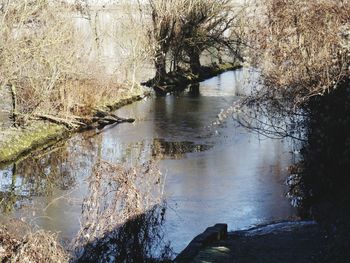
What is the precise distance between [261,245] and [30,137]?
13192 mm

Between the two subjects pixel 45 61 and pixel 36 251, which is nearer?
pixel 36 251

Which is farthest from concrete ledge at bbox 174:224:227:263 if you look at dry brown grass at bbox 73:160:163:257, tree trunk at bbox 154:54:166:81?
tree trunk at bbox 154:54:166:81

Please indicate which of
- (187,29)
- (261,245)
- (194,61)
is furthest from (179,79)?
(261,245)

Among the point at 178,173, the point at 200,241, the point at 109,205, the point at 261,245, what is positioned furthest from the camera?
the point at 178,173

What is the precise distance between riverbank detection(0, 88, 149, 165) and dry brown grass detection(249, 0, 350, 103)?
8.84m

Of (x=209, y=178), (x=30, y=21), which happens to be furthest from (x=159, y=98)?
(x=209, y=178)

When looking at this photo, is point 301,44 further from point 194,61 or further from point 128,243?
point 194,61

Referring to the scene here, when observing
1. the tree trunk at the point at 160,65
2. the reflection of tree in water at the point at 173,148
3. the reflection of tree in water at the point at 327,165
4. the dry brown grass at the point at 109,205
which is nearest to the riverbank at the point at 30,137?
the reflection of tree in water at the point at 173,148

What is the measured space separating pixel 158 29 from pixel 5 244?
29710 mm

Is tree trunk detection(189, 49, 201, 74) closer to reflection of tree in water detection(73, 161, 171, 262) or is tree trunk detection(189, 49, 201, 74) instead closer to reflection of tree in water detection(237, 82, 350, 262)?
reflection of tree in water detection(237, 82, 350, 262)

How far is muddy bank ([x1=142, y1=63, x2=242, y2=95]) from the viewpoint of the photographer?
3623 cm

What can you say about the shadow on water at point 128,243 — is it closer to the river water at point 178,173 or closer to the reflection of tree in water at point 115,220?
the reflection of tree in water at point 115,220

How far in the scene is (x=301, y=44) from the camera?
14008mm

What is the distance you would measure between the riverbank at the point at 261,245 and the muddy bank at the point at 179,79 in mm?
24895
